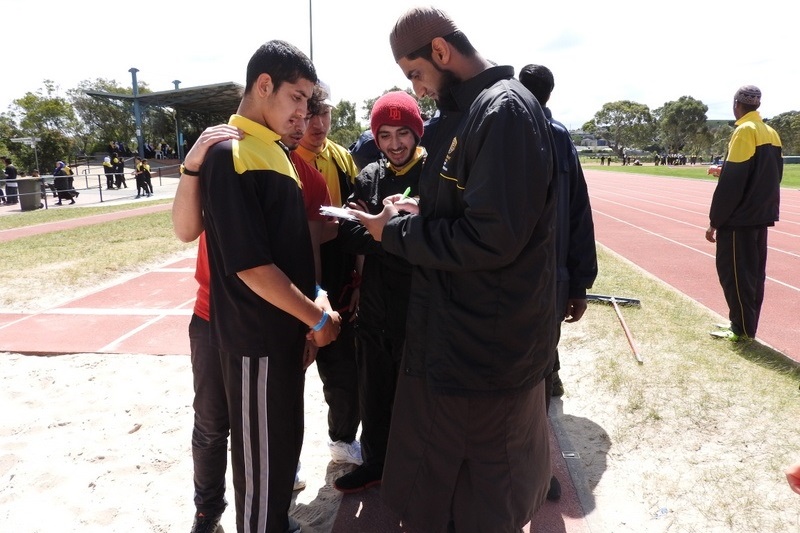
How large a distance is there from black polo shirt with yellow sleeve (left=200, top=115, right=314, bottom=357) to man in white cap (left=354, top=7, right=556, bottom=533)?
12.3 inches

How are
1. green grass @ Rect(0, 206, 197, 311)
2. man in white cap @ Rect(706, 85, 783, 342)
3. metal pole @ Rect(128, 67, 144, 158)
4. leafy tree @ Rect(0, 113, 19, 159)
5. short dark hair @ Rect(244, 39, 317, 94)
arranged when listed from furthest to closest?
1. leafy tree @ Rect(0, 113, 19, 159)
2. metal pole @ Rect(128, 67, 144, 158)
3. green grass @ Rect(0, 206, 197, 311)
4. man in white cap @ Rect(706, 85, 783, 342)
5. short dark hair @ Rect(244, 39, 317, 94)

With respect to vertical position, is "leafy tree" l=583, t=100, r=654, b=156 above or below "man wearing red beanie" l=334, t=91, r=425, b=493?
above

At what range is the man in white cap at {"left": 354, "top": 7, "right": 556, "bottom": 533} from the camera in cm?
149

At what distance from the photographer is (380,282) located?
2.59 metres

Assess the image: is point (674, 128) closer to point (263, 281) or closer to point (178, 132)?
point (178, 132)

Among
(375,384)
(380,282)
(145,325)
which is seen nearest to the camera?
(380,282)

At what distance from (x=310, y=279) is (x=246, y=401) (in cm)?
51

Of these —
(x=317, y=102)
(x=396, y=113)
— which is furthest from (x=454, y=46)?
(x=317, y=102)

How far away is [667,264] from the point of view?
8.38 m

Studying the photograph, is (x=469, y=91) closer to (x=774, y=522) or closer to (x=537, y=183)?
(x=537, y=183)

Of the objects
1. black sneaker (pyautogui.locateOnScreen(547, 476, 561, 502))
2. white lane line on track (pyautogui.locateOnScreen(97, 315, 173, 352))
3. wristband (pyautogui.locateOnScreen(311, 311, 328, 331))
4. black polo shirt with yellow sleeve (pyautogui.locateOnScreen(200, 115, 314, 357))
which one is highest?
black polo shirt with yellow sleeve (pyautogui.locateOnScreen(200, 115, 314, 357))

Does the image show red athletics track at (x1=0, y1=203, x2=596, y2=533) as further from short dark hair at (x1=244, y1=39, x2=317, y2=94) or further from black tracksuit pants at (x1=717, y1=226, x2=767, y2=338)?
black tracksuit pants at (x1=717, y1=226, x2=767, y2=338)

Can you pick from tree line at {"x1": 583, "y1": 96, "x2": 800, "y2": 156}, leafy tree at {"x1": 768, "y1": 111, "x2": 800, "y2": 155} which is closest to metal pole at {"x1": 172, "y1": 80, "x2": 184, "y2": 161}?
tree line at {"x1": 583, "y1": 96, "x2": 800, "y2": 156}

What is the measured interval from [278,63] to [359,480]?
204cm
